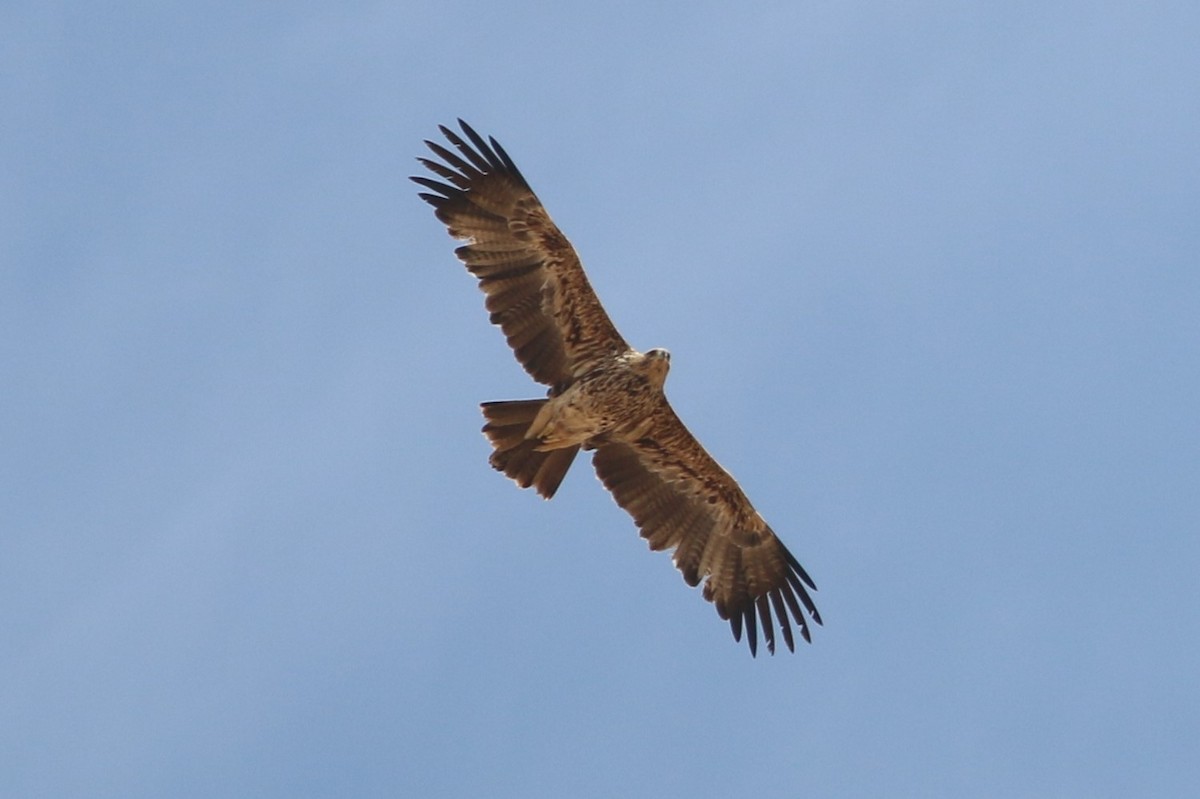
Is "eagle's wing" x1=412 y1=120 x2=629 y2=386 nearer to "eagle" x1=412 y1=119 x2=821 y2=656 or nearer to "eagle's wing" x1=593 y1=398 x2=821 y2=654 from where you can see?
"eagle" x1=412 y1=119 x2=821 y2=656

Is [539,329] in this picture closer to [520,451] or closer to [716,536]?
[520,451]

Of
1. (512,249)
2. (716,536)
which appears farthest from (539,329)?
(716,536)

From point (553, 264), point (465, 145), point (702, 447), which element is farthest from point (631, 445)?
point (465, 145)

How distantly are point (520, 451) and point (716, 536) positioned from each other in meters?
2.33

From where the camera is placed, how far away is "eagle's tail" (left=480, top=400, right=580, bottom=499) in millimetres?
17938

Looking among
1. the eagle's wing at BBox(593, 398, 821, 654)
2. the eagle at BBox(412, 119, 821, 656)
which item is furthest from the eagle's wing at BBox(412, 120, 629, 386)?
the eagle's wing at BBox(593, 398, 821, 654)

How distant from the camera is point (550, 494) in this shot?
18.1m

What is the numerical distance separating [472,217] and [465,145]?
63 cm

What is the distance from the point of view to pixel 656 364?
1798cm

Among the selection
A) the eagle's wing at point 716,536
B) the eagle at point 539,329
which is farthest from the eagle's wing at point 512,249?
the eagle's wing at point 716,536

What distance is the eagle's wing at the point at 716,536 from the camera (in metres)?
19.1

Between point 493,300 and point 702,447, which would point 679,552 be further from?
point 493,300

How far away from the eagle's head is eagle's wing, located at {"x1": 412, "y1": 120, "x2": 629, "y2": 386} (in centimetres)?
53

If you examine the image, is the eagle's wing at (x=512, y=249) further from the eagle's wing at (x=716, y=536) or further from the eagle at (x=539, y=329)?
the eagle's wing at (x=716, y=536)
